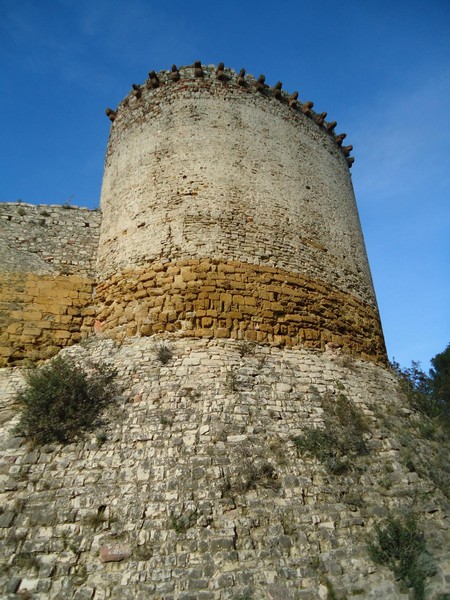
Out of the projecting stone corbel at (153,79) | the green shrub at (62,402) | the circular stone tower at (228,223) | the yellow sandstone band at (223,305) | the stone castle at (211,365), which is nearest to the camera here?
the stone castle at (211,365)

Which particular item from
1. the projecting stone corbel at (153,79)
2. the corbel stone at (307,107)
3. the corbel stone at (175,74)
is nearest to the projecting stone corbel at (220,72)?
the corbel stone at (175,74)

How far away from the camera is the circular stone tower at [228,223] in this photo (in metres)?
6.57

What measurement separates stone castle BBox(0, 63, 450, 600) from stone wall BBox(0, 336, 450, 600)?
0.06ft

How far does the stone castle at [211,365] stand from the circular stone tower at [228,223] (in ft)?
0.13

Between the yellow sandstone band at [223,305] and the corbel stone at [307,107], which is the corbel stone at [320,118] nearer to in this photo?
the corbel stone at [307,107]

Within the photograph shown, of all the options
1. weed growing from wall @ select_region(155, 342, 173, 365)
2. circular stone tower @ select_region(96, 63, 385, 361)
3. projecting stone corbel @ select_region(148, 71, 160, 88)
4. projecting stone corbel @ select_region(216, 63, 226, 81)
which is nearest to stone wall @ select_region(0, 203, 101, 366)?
circular stone tower @ select_region(96, 63, 385, 361)

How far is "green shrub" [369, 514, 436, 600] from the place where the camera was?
4195mm

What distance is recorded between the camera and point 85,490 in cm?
454

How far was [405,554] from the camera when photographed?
430 centimetres

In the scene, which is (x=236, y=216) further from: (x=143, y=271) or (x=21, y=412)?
(x=21, y=412)

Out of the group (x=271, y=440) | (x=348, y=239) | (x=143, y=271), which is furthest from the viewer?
(x=348, y=239)

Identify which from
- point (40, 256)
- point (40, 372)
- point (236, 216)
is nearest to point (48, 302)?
point (40, 256)

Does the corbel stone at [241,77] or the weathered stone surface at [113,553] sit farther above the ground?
the corbel stone at [241,77]

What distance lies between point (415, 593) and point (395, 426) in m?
2.31
